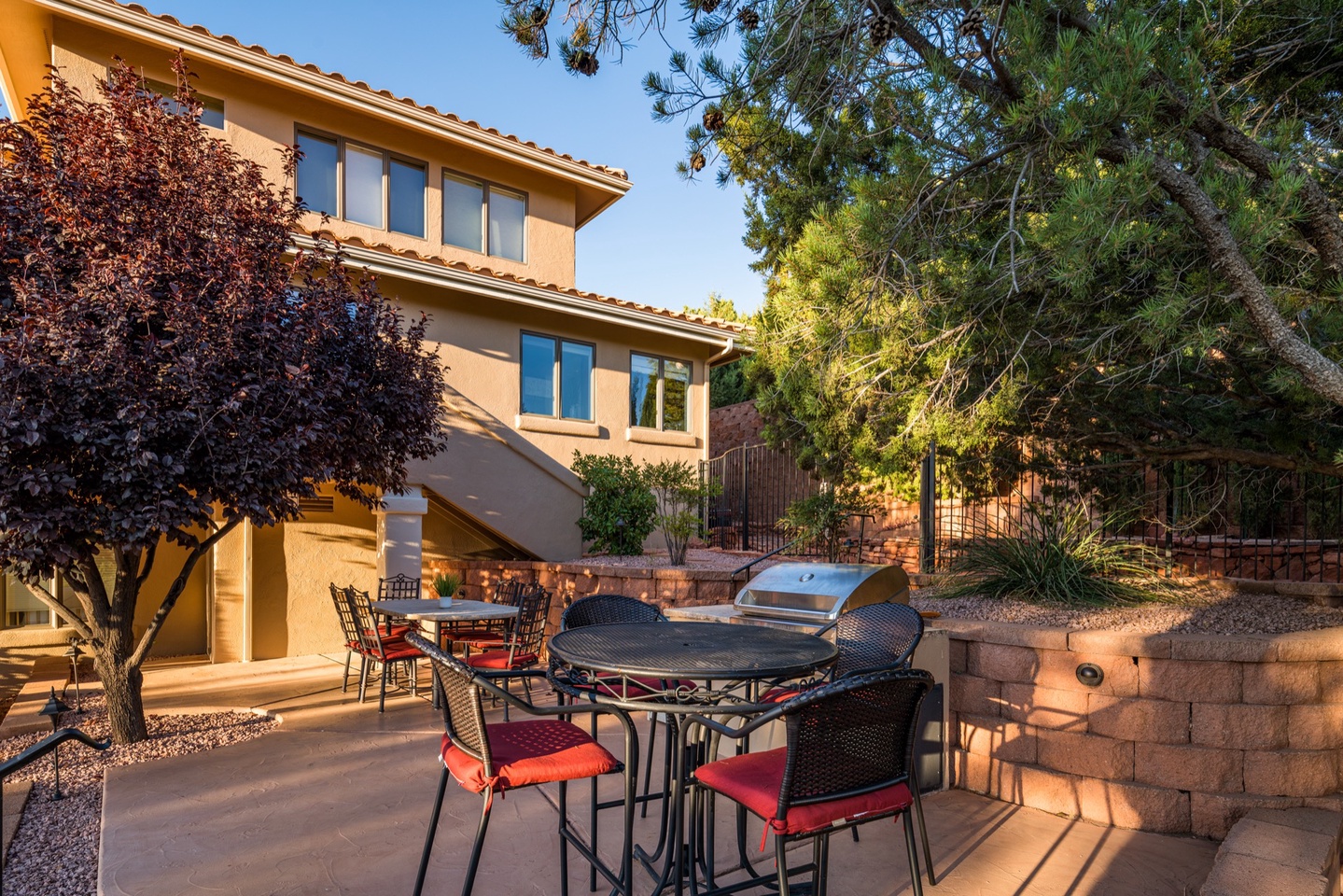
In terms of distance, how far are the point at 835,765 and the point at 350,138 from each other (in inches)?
424

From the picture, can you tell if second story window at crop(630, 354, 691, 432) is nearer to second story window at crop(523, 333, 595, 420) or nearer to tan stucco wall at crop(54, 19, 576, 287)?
second story window at crop(523, 333, 595, 420)

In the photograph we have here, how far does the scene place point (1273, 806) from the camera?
403 cm

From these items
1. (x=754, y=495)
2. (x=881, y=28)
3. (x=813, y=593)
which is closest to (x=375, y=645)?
(x=813, y=593)

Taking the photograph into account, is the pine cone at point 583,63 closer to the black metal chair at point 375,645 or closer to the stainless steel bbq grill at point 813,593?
the stainless steel bbq grill at point 813,593

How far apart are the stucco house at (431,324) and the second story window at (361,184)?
25 mm

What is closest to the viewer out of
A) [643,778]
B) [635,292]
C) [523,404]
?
[643,778]

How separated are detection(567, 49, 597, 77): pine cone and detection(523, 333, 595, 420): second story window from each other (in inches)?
269

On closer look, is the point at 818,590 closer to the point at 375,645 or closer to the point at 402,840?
the point at 402,840

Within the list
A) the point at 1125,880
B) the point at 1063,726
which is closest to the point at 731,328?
the point at 1063,726

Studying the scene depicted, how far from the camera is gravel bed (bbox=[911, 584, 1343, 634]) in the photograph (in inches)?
189

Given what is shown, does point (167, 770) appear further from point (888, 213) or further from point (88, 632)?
point (888, 213)

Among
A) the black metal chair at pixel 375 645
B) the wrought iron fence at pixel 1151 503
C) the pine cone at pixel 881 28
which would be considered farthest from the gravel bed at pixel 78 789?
the wrought iron fence at pixel 1151 503

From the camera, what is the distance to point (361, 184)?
35.1 ft

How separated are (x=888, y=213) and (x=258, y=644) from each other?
8675 mm
